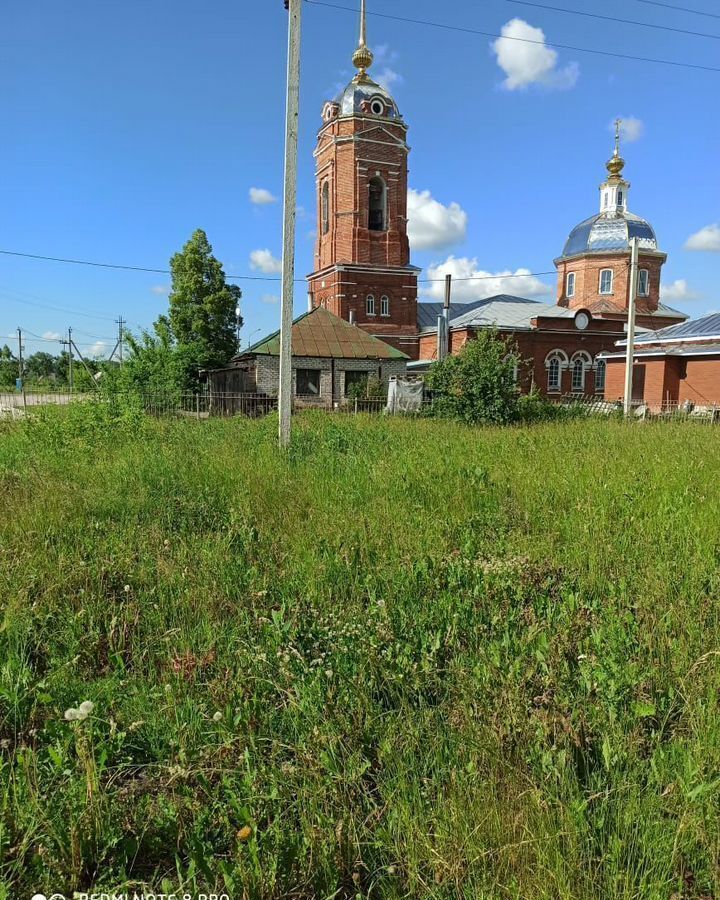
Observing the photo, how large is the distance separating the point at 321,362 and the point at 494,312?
1796cm

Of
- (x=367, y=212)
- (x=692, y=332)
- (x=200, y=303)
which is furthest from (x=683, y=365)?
(x=200, y=303)

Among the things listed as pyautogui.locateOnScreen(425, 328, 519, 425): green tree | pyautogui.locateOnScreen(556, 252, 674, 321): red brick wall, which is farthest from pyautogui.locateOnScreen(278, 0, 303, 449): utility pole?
pyautogui.locateOnScreen(556, 252, 674, 321): red brick wall

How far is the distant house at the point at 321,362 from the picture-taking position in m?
23.9

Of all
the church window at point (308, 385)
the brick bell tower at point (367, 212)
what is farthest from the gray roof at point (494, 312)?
the church window at point (308, 385)

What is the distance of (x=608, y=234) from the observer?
4203 centimetres

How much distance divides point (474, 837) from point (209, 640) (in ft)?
4.86

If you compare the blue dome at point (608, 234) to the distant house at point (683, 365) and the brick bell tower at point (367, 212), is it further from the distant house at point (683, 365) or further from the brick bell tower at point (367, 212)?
the distant house at point (683, 365)

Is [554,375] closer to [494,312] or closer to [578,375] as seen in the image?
[578,375]

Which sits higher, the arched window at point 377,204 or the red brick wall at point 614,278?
the arched window at point 377,204

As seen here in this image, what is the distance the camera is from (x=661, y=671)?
2.24 metres

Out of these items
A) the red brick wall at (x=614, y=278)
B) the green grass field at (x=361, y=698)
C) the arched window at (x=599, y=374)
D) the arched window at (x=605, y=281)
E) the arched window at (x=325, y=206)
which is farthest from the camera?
the arched window at (x=605, y=281)

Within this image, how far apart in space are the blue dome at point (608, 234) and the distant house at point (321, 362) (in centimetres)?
2481

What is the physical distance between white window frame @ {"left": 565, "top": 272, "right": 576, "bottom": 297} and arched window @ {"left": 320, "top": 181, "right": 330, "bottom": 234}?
1952cm

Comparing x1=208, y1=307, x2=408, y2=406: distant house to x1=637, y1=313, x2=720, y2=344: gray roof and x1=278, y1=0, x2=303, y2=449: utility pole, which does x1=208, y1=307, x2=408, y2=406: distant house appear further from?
x1=278, y1=0, x2=303, y2=449: utility pole
